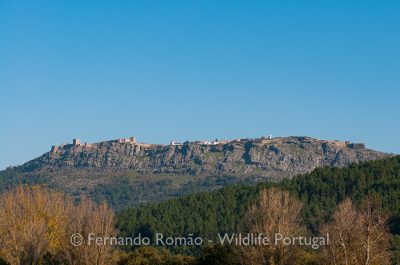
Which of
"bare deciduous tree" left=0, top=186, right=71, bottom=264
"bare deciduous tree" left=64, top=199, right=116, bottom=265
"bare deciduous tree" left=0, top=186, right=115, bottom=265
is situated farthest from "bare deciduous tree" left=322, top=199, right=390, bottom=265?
"bare deciduous tree" left=0, top=186, right=71, bottom=264

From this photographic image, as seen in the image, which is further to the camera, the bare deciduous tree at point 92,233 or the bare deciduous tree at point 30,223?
the bare deciduous tree at point 30,223

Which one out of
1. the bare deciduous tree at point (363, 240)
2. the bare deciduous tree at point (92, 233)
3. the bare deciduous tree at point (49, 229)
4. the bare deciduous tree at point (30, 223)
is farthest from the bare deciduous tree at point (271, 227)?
the bare deciduous tree at point (30, 223)

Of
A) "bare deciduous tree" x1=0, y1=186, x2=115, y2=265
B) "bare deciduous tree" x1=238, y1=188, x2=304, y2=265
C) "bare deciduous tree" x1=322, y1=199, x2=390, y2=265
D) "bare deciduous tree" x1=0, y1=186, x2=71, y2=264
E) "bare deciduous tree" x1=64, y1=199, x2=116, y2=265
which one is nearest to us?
"bare deciduous tree" x1=322, y1=199, x2=390, y2=265

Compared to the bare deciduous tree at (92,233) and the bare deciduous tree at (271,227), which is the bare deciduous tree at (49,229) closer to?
the bare deciduous tree at (92,233)

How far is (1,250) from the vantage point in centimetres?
7100

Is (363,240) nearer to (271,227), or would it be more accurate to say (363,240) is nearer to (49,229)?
(271,227)

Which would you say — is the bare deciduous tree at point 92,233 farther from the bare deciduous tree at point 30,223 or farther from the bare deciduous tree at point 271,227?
the bare deciduous tree at point 271,227

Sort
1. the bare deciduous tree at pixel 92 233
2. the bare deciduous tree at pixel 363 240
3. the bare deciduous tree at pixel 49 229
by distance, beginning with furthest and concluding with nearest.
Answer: the bare deciduous tree at pixel 49 229, the bare deciduous tree at pixel 92 233, the bare deciduous tree at pixel 363 240

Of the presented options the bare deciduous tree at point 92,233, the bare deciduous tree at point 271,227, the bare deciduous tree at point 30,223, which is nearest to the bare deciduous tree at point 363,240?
the bare deciduous tree at point 271,227

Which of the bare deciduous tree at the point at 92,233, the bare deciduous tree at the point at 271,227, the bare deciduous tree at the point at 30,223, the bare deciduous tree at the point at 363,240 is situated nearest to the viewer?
the bare deciduous tree at the point at 363,240

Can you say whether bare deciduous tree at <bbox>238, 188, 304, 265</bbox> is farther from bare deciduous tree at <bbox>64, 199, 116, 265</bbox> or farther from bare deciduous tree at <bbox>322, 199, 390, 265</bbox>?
bare deciduous tree at <bbox>64, 199, 116, 265</bbox>

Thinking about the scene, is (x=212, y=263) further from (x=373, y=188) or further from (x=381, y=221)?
(x=373, y=188)

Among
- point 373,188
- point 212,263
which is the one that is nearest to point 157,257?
point 212,263

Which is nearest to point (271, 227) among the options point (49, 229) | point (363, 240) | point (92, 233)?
point (92, 233)
